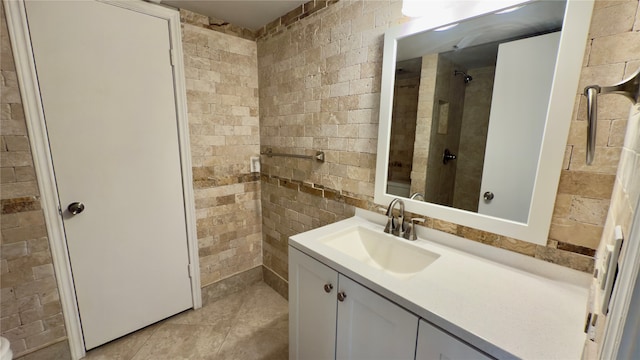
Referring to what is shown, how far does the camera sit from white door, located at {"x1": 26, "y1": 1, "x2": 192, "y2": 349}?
1.43 m

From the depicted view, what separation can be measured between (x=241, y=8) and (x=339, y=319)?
202 centimetres

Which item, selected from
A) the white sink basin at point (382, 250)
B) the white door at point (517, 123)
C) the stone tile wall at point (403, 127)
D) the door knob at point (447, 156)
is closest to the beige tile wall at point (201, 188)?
the white sink basin at point (382, 250)

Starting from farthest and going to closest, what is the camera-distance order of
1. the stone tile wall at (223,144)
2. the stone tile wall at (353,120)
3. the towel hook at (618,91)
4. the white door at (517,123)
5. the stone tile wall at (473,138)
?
the stone tile wall at (223,144), the stone tile wall at (473,138), the white door at (517,123), the stone tile wall at (353,120), the towel hook at (618,91)

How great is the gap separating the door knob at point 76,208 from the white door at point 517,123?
218 centimetres

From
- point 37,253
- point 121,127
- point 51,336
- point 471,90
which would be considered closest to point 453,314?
point 471,90

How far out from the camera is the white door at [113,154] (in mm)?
1432

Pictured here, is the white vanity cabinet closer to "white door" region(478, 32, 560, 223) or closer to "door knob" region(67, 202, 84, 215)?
"white door" region(478, 32, 560, 223)

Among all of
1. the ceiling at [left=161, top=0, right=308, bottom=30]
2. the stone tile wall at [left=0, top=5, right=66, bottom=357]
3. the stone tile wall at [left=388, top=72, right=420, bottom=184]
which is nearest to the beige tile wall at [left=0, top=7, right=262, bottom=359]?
the stone tile wall at [left=0, top=5, right=66, bottom=357]

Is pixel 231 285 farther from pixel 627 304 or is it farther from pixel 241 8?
pixel 627 304

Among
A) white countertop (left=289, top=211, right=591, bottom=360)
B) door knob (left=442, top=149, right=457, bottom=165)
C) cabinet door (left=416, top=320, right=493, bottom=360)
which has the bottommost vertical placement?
cabinet door (left=416, top=320, right=493, bottom=360)

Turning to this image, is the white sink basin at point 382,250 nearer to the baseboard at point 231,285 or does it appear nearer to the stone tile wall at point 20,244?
the baseboard at point 231,285

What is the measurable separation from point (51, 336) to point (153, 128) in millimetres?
1410

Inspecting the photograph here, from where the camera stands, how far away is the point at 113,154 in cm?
162

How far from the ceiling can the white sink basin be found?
61.0 inches
